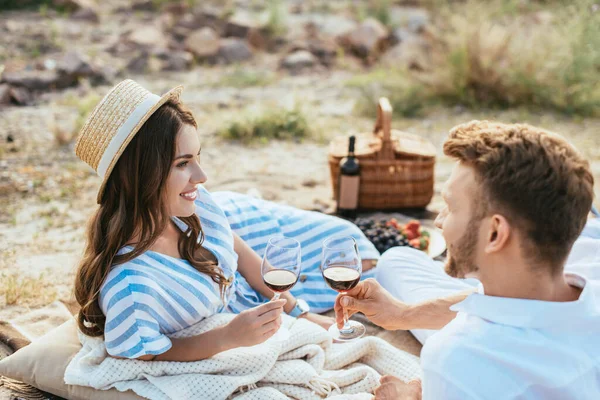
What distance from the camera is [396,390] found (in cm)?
228

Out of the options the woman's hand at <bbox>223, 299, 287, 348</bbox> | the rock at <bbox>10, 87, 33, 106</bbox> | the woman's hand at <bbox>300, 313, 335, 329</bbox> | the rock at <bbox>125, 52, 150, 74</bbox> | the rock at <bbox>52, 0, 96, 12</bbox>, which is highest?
the rock at <bbox>52, 0, 96, 12</bbox>

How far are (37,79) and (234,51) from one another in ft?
10.1

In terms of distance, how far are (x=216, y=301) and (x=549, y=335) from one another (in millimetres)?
1513

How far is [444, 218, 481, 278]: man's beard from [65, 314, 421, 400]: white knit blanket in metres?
0.85

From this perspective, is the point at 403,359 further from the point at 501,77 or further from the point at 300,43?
the point at 300,43

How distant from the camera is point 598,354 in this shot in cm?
184

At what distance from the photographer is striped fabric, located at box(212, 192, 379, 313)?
145 inches

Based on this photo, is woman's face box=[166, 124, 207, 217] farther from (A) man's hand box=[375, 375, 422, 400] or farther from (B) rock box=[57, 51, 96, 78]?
(B) rock box=[57, 51, 96, 78]

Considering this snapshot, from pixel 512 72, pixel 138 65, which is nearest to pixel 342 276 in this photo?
pixel 512 72

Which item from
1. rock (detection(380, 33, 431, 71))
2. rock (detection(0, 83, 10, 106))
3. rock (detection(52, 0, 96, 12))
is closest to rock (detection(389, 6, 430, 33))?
rock (detection(380, 33, 431, 71))

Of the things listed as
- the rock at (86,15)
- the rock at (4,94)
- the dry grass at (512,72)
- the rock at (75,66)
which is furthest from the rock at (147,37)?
the dry grass at (512,72)

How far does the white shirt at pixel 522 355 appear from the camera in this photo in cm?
180

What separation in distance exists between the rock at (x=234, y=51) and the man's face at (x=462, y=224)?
8.00 meters

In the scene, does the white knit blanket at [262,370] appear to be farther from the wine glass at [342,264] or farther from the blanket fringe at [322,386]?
the wine glass at [342,264]
